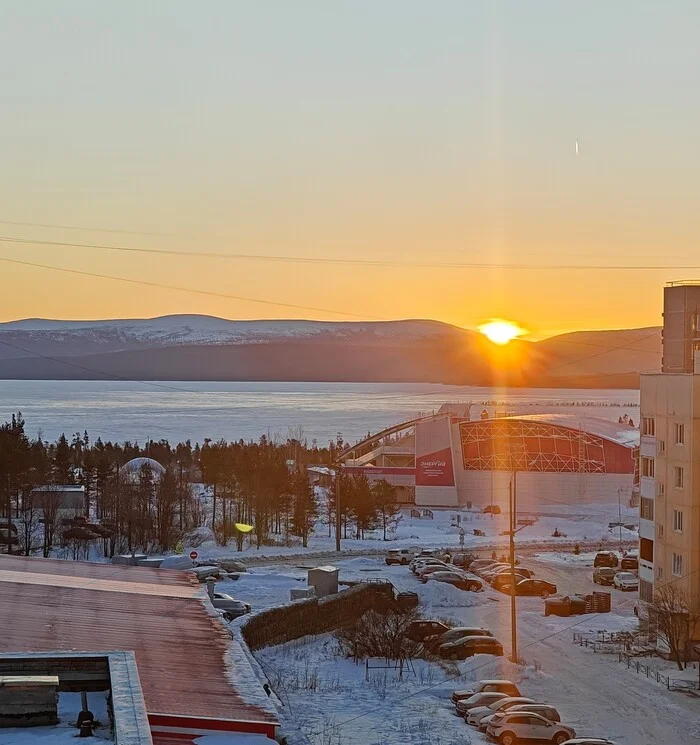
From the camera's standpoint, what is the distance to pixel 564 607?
74.2 feet

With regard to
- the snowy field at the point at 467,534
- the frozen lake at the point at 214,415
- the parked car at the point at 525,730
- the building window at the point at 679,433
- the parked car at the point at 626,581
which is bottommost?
the parked car at the point at 525,730

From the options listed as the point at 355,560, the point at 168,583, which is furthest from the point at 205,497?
the point at 168,583

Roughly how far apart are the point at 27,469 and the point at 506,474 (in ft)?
67.1

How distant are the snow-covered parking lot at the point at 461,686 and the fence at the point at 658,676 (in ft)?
0.67

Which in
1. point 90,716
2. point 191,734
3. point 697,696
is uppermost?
point 90,716

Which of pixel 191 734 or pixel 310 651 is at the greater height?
pixel 191 734

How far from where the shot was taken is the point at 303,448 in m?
62.4

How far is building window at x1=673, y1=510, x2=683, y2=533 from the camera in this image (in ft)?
65.7

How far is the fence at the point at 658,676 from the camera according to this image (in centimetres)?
1648

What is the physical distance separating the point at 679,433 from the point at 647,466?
1.38 meters

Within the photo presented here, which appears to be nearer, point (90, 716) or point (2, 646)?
point (90, 716)

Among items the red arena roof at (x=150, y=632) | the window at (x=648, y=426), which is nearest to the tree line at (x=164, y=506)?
the window at (x=648, y=426)

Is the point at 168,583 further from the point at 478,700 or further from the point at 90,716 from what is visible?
the point at 90,716

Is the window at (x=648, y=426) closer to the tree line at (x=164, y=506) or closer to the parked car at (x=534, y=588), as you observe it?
the parked car at (x=534, y=588)
